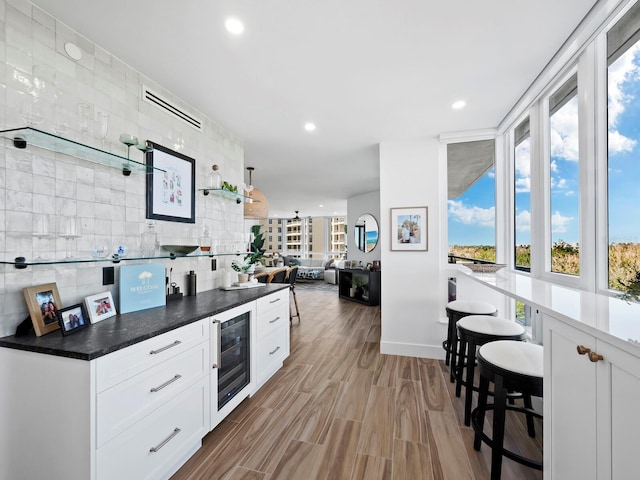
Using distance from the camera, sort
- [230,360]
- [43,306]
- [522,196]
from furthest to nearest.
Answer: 1. [522,196]
2. [230,360]
3. [43,306]

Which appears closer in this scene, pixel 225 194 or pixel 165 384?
pixel 165 384

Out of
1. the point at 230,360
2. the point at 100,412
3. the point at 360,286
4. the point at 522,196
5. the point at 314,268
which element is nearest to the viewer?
the point at 100,412

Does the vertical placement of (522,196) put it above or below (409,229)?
above

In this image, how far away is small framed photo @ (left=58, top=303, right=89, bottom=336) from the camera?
4.42 feet

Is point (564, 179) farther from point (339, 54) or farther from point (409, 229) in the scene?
point (339, 54)

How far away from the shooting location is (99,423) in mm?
1176

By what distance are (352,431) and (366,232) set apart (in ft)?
18.6

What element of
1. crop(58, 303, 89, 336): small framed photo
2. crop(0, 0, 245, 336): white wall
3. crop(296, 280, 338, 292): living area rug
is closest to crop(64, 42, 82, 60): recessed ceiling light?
crop(0, 0, 245, 336): white wall

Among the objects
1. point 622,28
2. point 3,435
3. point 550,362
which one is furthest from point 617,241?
point 3,435

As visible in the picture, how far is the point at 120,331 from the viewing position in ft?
4.68

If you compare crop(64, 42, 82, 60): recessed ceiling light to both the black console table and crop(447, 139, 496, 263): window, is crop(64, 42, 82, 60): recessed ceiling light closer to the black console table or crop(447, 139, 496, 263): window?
crop(447, 139, 496, 263): window

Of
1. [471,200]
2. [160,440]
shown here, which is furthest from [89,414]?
[471,200]

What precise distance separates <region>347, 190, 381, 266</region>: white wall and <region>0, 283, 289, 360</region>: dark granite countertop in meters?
5.36

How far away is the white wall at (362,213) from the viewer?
7074 mm
